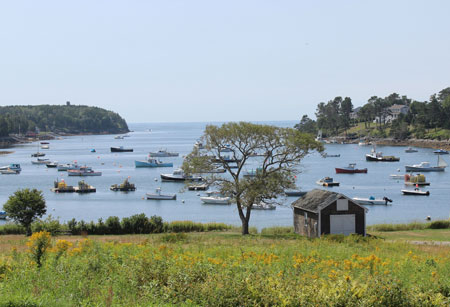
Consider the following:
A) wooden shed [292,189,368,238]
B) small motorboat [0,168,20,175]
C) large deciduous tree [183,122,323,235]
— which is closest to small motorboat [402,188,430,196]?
large deciduous tree [183,122,323,235]

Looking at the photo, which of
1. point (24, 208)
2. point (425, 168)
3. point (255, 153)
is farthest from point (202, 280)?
point (425, 168)

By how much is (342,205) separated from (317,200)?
1.74 meters

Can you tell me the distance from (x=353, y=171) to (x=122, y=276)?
99.7m

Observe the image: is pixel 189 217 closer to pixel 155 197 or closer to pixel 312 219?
pixel 155 197

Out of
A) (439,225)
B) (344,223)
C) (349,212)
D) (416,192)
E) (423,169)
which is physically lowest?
(416,192)

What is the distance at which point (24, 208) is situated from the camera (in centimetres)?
3862

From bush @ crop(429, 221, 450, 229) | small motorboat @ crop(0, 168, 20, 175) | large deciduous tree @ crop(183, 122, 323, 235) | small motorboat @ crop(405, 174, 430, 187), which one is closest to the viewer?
large deciduous tree @ crop(183, 122, 323, 235)

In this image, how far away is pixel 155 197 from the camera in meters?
77.1

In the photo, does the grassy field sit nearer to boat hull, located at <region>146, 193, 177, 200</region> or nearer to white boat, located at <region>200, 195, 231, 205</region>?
white boat, located at <region>200, 195, 231, 205</region>

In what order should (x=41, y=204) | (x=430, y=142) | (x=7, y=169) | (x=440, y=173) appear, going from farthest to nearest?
(x=430, y=142) < (x=7, y=169) < (x=440, y=173) < (x=41, y=204)

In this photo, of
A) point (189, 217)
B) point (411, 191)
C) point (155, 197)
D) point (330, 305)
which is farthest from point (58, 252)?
point (411, 191)

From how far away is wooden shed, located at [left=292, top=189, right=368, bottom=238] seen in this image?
34.6 metres

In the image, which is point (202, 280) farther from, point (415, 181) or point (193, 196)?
point (415, 181)

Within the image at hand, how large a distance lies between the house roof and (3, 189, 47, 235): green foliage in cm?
1811
